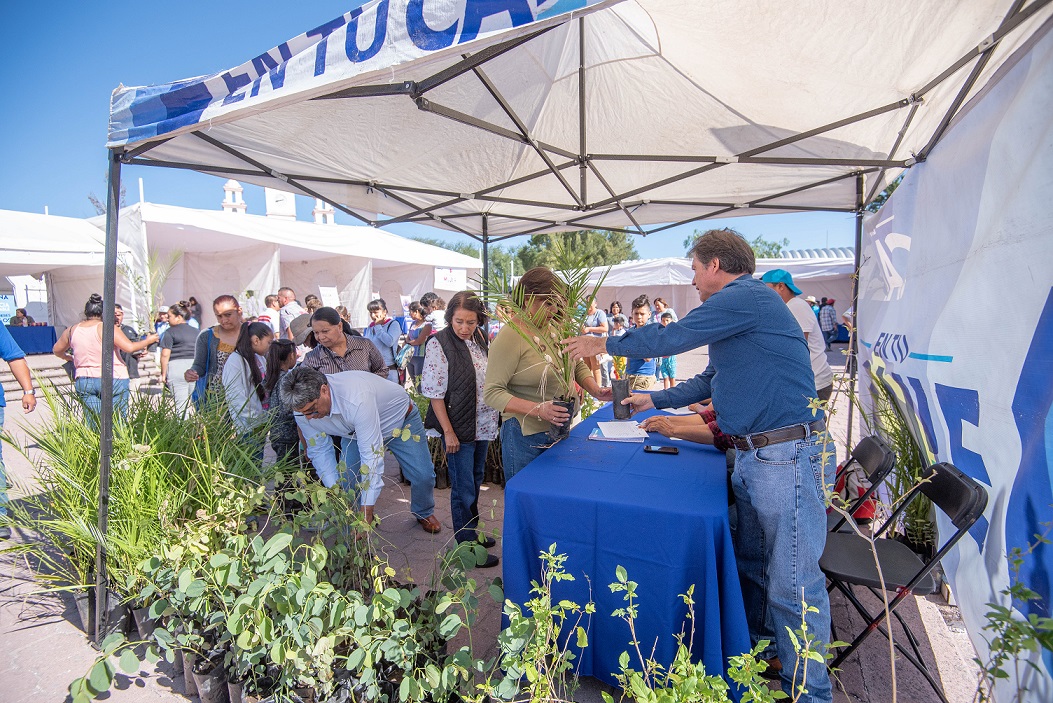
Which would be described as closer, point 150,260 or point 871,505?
point 871,505

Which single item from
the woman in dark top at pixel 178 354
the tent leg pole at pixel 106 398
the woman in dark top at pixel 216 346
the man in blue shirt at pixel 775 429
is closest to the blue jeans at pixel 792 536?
the man in blue shirt at pixel 775 429

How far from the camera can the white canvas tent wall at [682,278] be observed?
49.7 feet

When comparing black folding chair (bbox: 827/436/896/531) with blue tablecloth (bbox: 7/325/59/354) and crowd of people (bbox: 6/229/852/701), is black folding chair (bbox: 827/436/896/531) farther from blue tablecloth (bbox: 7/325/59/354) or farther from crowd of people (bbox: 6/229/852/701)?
blue tablecloth (bbox: 7/325/59/354)

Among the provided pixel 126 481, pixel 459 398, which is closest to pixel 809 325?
pixel 459 398

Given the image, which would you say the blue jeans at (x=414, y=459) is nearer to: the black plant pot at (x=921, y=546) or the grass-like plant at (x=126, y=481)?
the grass-like plant at (x=126, y=481)

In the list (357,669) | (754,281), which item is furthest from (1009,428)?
(357,669)

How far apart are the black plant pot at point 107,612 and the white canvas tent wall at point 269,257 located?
6263 millimetres

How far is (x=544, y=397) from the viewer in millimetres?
2584

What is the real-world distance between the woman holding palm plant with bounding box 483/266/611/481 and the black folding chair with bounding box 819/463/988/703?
4.12ft

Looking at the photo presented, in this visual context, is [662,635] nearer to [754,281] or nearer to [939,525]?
[754,281]

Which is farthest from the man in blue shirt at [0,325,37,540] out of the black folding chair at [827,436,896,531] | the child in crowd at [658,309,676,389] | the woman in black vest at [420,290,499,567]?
the child in crowd at [658,309,676,389]

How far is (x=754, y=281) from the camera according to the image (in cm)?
203

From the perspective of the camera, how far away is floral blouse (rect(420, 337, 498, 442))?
316cm

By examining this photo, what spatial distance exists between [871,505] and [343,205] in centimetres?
455
